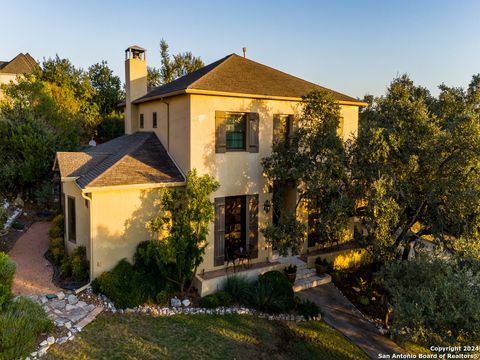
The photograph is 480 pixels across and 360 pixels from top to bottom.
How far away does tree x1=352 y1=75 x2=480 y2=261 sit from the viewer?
10461 mm

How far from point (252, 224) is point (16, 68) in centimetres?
4640

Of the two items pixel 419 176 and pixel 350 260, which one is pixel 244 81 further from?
pixel 350 260

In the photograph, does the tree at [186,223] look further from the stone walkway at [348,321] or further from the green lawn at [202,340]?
the stone walkway at [348,321]

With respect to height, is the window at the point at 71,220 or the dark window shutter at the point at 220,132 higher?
the dark window shutter at the point at 220,132

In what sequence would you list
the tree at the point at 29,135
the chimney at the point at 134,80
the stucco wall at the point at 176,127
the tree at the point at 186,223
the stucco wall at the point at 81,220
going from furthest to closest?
the tree at the point at 29,135 → the chimney at the point at 134,80 → the stucco wall at the point at 176,127 → the stucco wall at the point at 81,220 → the tree at the point at 186,223

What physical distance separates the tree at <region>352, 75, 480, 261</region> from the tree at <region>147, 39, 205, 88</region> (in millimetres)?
36916

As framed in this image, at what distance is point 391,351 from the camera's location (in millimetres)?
10320

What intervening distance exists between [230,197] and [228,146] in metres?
2.19

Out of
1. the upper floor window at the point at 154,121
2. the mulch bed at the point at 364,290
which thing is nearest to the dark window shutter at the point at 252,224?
the mulch bed at the point at 364,290

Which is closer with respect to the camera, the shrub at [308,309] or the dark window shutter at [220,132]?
the shrub at [308,309]

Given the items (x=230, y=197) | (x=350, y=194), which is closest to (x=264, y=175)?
(x=230, y=197)

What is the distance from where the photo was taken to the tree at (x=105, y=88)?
134 ft

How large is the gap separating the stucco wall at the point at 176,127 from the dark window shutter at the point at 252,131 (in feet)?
8.78

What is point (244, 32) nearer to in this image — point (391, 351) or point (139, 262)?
point (139, 262)
